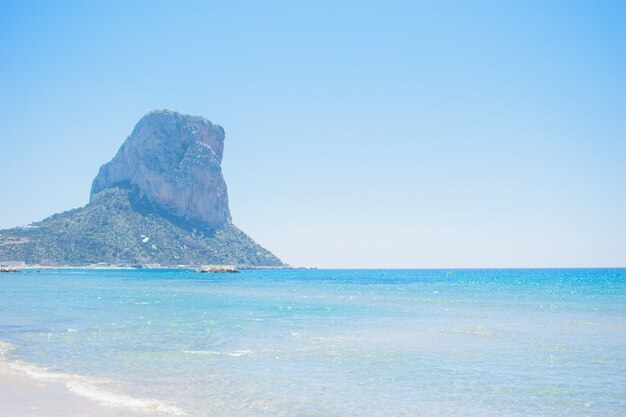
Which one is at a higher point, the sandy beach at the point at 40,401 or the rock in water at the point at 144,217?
the rock in water at the point at 144,217

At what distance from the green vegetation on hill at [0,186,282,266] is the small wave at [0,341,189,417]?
157 metres

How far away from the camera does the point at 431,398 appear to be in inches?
607

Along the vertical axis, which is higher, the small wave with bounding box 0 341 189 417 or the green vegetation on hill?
the green vegetation on hill

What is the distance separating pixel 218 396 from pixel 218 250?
179 m

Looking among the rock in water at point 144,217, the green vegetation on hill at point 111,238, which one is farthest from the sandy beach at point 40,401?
the rock in water at point 144,217

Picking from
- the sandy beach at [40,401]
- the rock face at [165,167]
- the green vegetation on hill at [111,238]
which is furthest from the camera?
the rock face at [165,167]

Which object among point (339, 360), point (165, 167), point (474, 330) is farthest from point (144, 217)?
point (339, 360)

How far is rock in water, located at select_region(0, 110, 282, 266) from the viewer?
555ft

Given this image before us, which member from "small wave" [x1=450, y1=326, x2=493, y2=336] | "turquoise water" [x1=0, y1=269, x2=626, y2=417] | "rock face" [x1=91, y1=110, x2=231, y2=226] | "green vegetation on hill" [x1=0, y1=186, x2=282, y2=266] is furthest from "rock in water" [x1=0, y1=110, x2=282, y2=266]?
"small wave" [x1=450, y1=326, x2=493, y2=336]

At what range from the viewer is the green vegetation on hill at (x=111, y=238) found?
550ft

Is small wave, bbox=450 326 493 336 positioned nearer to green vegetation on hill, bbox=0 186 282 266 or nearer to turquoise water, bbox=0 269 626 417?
turquoise water, bbox=0 269 626 417

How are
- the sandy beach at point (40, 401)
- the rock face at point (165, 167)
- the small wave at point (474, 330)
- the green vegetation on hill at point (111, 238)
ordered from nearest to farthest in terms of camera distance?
the sandy beach at point (40, 401), the small wave at point (474, 330), the green vegetation on hill at point (111, 238), the rock face at point (165, 167)

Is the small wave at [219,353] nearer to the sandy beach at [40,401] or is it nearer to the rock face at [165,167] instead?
the sandy beach at [40,401]

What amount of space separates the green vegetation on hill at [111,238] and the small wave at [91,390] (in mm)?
157038
